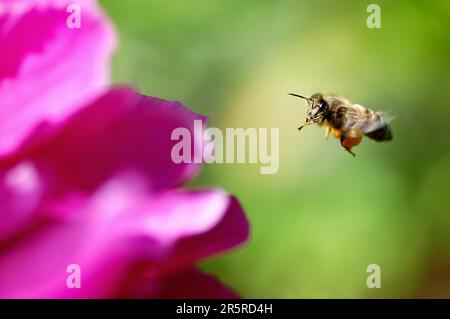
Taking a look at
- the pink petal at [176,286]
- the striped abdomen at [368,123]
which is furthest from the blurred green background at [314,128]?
the pink petal at [176,286]

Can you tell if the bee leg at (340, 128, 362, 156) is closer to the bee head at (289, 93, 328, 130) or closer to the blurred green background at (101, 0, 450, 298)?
the bee head at (289, 93, 328, 130)

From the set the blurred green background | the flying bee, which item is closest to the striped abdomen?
the flying bee

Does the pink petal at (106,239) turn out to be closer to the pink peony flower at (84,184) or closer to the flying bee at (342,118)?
the pink peony flower at (84,184)

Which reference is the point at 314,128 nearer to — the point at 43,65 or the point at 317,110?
the point at 317,110

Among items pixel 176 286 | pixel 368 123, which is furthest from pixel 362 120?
pixel 176 286

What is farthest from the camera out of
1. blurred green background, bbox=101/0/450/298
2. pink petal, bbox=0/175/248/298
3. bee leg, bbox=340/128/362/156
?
blurred green background, bbox=101/0/450/298

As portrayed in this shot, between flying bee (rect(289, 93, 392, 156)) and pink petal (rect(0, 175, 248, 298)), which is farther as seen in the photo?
flying bee (rect(289, 93, 392, 156))
